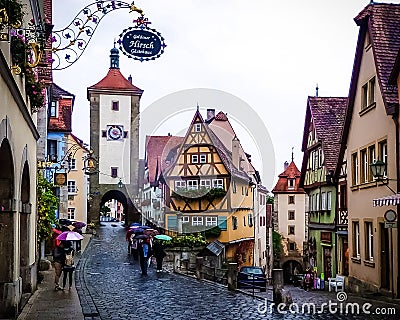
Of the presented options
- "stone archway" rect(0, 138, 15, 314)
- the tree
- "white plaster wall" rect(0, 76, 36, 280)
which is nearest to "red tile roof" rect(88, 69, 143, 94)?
the tree

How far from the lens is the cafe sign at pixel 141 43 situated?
37.4ft

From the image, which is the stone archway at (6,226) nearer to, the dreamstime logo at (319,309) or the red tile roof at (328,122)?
the dreamstime logo at (319,309)

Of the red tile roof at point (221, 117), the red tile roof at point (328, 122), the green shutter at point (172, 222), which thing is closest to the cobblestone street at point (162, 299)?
the red tile roof at point (328, 122)

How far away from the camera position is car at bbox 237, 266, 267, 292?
74.4ft

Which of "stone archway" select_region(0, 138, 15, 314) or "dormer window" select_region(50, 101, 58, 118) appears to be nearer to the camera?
"stone archway" select_region(0, 138, 15, 314)

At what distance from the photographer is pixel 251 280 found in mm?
27078

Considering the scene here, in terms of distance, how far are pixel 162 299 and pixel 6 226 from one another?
6.03 m

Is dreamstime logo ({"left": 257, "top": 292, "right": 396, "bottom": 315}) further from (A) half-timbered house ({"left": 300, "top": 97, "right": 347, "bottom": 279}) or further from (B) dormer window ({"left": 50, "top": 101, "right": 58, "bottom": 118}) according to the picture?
(B) dormer window ({"left": 50, "top": 101, "right": 58, "bottom": 118})

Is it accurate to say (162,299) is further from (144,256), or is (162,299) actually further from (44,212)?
(144,256)

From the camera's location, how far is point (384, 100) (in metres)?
21.1

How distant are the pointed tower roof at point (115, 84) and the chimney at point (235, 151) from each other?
73.8 feet

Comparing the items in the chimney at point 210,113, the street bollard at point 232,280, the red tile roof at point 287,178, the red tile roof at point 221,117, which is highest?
the chimney at point 210,113

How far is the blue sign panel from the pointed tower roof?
5830 centimetres

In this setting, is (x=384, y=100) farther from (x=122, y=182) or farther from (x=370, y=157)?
(x=122, y=182)
